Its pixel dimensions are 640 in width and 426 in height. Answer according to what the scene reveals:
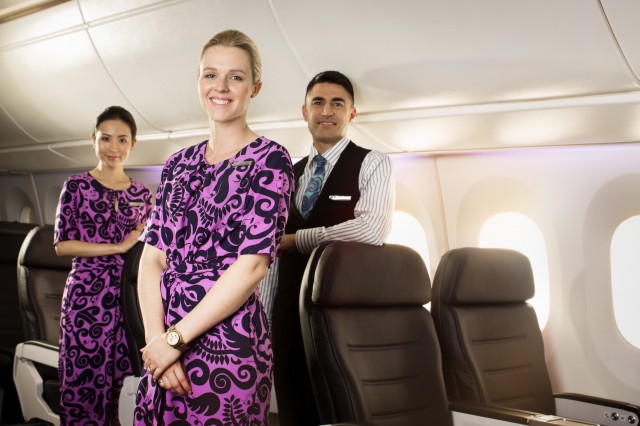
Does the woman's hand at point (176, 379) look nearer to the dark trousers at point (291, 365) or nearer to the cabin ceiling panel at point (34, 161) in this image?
the dark trousers at point (291, 365)

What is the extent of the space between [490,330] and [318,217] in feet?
2.99

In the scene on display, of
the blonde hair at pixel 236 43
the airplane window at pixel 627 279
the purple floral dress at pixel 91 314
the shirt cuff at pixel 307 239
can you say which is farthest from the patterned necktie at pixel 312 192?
the airplane window at pixel 627 279

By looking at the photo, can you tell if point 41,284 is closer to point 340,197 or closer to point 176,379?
point 340,197

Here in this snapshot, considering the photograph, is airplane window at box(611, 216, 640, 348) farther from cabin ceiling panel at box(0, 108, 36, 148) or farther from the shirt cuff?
cabin ceiling panel at box(0, 108, 36, 148)

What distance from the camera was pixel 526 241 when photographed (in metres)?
4.29

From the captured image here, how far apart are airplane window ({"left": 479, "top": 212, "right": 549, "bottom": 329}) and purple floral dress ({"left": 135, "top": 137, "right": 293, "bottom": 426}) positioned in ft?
9.25

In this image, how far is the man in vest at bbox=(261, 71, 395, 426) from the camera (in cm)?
285

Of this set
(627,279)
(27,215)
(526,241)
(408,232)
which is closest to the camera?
(627,279)

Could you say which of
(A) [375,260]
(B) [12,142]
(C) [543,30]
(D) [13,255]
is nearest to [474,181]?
(C) [543,30]

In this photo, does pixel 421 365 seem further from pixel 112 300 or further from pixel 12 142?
pixel 12 142

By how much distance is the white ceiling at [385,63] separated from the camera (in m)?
2.76

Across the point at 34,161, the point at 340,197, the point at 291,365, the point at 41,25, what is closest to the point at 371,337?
the point at 291,365

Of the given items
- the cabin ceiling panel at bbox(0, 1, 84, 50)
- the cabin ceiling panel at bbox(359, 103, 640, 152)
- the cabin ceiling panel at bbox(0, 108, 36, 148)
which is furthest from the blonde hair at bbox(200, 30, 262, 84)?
the cabin ceiling panel at bbox(0, 108, 36, 148)

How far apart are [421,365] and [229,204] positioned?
1237 mm
